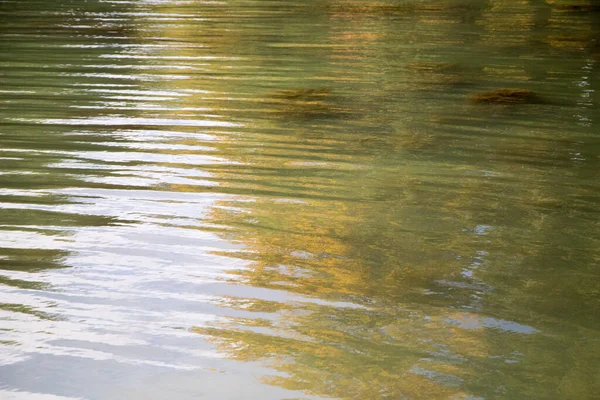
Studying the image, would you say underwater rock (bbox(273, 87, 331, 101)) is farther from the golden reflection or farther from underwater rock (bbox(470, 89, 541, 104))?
underwater rock (bbox(470, 89, 541, 104))

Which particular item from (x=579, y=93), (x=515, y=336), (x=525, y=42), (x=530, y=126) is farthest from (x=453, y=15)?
(x=515, y=336)

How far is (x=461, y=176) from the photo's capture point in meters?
4.24

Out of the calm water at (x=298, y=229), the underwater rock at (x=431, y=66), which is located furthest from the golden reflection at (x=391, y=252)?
the underwater rock at (x=431, y=66)

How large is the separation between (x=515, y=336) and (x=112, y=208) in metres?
2.08

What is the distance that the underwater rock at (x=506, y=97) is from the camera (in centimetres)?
582

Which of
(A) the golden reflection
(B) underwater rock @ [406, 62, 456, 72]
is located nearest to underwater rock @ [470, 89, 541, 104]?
(A) the golden reflection

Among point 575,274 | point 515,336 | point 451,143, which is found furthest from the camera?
Result: point 451,143

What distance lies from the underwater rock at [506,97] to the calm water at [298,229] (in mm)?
82

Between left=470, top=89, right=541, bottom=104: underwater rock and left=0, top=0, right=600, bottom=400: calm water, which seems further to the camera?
left=470, top=89, right=541, bottom=104: underwater rock

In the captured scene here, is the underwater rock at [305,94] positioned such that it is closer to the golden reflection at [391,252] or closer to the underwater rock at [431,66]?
the golden reflection at [391,252]

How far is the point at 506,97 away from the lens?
19.3 ft

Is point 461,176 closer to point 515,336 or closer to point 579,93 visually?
point 515,336

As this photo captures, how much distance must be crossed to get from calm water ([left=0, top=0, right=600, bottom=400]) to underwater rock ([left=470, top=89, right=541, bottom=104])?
8 centimetres

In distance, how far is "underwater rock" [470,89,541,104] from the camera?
19.1ft
